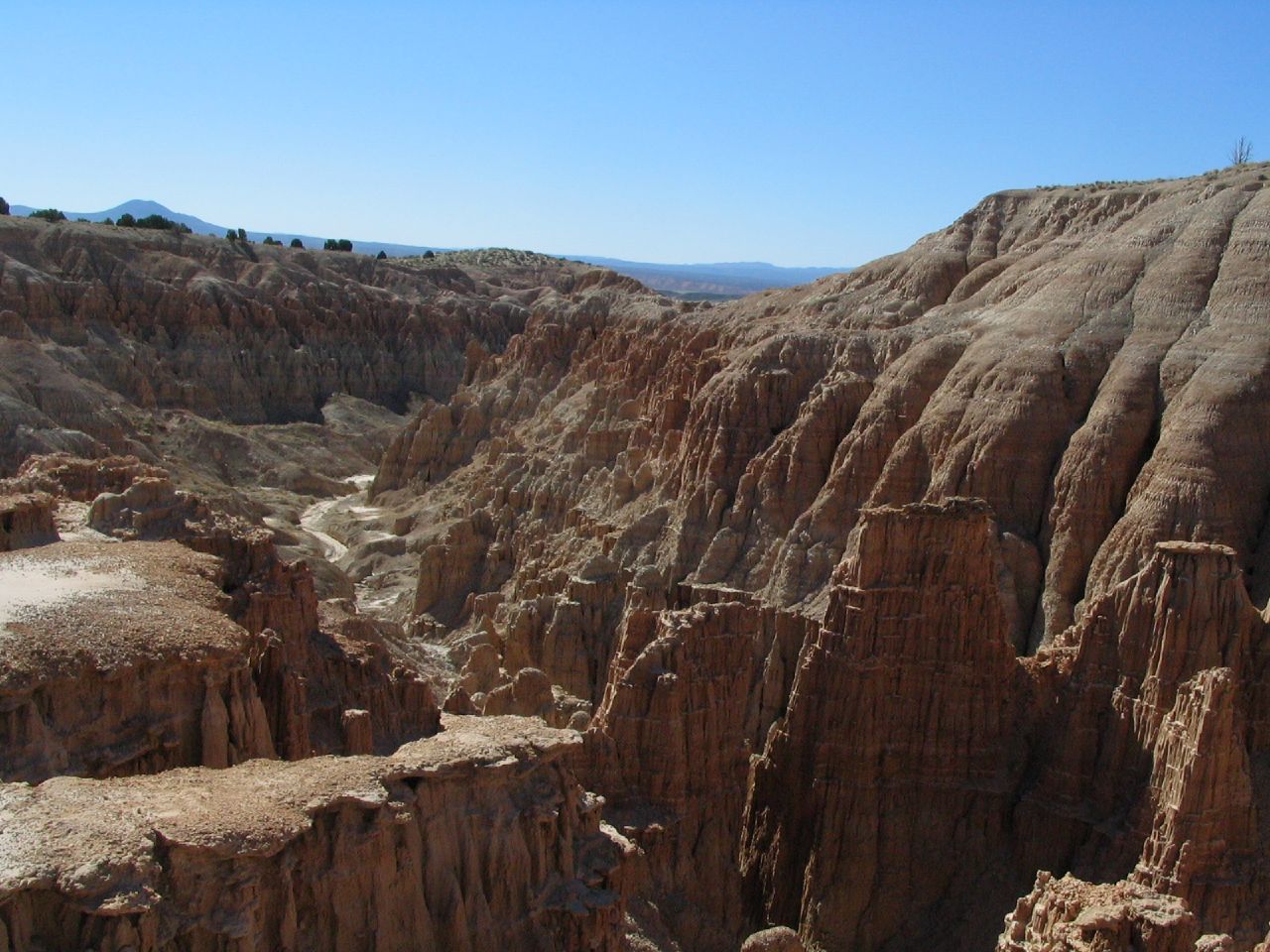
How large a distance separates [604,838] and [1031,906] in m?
5.69

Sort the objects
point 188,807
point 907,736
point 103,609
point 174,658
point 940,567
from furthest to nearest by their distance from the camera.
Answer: point 907,736 < point 940,567 < point 103,609 < point 174,658 < point 188,807

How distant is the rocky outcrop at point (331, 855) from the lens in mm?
13062

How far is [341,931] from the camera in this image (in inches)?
591

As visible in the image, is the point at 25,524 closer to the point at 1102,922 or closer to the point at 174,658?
the point at 174,658

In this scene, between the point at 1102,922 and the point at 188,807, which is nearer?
the point at 188,807

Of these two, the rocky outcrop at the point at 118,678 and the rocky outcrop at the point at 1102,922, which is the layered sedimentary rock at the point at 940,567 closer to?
the rocky outcrop at the point at 1102,922

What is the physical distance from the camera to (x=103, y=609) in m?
20.1

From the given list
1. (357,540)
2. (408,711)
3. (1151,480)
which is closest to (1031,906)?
(408,711)

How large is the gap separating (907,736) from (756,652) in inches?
376

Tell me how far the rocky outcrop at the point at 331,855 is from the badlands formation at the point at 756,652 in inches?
1.9

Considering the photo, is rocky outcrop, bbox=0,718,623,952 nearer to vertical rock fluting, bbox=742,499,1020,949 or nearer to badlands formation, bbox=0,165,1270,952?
badlands formation, bbox=0,165,1270,952

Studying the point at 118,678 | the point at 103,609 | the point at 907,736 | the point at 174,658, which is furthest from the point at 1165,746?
the point at 103,609

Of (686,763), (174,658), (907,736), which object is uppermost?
(174,658)

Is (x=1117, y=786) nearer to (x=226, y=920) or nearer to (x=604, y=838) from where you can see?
(x=604, y=838)
